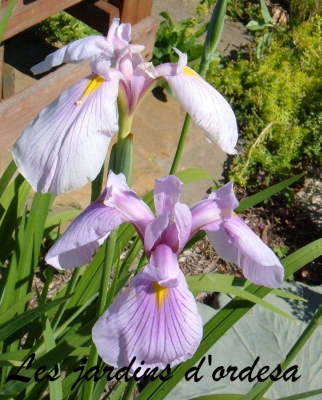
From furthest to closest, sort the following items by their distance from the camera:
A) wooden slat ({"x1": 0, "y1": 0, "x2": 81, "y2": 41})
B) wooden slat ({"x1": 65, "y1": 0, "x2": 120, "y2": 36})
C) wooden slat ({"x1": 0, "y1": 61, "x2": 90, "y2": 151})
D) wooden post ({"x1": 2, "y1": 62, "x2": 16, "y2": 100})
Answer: wooden slat ({"x1": 65, "y1": 0, "x2": 120, "y2": 36}) → wooden post ({"x1": 2, "y1": 62, "x2": 16, "y2": 100}) → wooden slat ({"x1": 0, "y1": 61, "x2": 90, "y2": 151}) → wooden slat ({"x1": 0, "y1": 0, "x2": 81, "y2": 41})

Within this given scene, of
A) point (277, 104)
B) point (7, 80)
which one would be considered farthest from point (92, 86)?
point (277, 104)

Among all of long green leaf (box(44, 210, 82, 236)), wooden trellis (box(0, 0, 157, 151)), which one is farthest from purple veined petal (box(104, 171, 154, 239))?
wooden trellis (box(0, 0, 157, 151))

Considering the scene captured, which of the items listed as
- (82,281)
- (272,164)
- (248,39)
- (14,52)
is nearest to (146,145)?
(272,164)

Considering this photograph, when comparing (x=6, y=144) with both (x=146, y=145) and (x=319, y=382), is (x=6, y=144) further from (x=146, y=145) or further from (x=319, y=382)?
(x=319, y=382)

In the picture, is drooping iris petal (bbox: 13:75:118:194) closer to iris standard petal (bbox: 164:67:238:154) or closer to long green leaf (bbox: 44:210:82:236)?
iris standard petal (bbox: 164:67:238:154)

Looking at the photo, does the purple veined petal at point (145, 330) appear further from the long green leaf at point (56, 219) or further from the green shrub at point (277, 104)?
the green shrub at point (277, 104)

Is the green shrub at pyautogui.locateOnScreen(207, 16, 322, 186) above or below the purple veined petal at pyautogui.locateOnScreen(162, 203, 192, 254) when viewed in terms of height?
below
